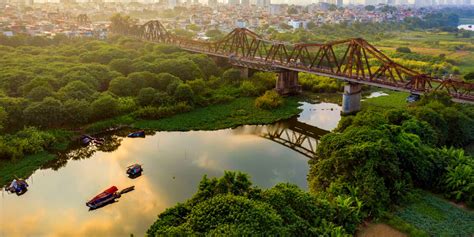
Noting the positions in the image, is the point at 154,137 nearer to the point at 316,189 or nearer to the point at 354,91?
the point at 316,189

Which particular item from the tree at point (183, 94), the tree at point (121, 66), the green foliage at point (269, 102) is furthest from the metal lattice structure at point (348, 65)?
the tree at point (121, 66)

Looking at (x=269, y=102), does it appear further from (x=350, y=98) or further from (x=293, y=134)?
(x=350, y=98)

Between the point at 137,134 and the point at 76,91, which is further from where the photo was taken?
the point at 76,91

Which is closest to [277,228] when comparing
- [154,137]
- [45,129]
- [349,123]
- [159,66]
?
[349,123]

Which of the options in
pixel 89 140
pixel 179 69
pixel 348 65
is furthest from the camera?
pixel 179 69

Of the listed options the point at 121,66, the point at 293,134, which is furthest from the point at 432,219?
the point at 121,66

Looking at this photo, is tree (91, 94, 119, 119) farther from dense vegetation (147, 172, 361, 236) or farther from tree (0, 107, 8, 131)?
dense vegetation (147, 172, 361, 236)

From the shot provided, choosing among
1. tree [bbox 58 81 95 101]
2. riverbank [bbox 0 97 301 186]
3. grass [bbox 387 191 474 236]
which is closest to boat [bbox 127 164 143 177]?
riverbank [bbox 0 97 301 186]
